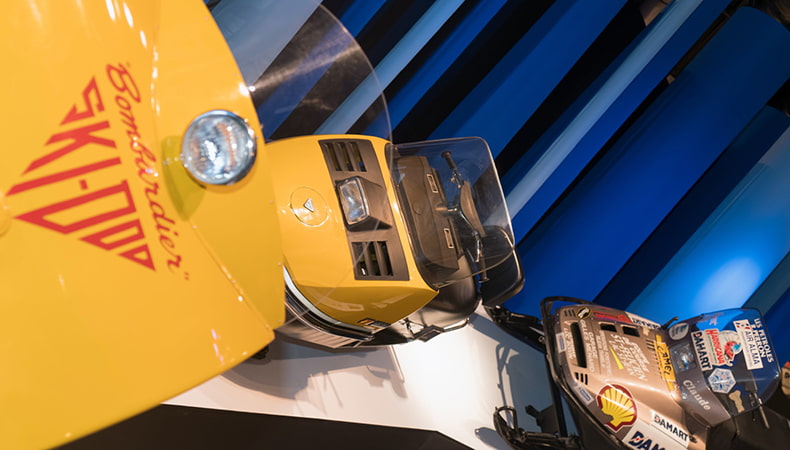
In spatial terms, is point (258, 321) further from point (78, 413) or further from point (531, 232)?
point (531, 232)

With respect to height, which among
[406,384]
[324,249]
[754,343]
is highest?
[754,343]

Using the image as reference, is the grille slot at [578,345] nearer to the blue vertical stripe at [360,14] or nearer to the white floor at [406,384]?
the white floor at [406,384]

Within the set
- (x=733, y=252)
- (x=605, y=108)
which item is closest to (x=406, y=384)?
(x=605, y=108)

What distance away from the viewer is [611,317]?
3.20 meters

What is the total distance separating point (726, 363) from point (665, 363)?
26cm

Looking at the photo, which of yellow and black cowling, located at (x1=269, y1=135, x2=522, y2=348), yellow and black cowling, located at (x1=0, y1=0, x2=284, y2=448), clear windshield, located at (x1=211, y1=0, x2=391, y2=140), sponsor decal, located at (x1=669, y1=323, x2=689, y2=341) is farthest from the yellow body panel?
sponsor decal, located at (x1=669, y1=323, x2=689, y2=341)

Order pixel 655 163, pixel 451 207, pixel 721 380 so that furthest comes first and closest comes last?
pixel 655 163
pixel 721 380
pixel 451 207

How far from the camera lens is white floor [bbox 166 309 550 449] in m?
2.30

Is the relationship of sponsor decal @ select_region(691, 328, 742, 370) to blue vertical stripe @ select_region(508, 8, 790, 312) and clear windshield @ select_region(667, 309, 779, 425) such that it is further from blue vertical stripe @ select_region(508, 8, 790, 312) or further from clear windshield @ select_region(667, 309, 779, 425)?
blue vertical stripe @ select_region(508, 8, 790, 312)

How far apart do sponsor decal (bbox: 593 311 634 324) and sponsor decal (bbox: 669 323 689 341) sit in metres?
0.22

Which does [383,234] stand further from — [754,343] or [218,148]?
[754,343]

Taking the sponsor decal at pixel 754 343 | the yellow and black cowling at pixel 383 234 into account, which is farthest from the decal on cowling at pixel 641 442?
the yellow and black cowling at pixel 383 234

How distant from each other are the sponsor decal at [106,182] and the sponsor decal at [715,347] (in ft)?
8.80

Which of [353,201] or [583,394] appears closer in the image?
[353,201]
